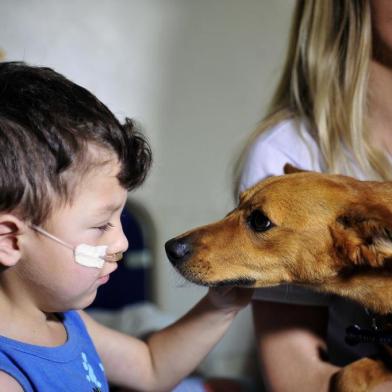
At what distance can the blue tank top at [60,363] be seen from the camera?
891 mm

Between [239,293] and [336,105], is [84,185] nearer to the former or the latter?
[239,293]

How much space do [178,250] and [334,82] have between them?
58 cm

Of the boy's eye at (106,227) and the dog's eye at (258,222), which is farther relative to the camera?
the dog's eye at (258,222)

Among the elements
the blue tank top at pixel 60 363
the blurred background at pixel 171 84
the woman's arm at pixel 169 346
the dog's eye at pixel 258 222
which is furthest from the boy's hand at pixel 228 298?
the blurred background at pixel 171 84

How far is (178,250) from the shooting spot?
1.14m

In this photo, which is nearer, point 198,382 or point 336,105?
point 336,105

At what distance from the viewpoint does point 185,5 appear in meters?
2.16

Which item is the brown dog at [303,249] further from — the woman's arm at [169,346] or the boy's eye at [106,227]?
the boy's eye at [106,227]

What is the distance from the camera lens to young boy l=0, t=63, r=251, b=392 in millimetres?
866

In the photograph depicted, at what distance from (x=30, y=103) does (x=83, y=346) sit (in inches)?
16.8

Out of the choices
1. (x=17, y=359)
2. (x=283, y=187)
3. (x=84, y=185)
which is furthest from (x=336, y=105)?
(x=17, y=359)

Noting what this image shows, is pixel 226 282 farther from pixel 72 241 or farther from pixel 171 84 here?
pixel 171 84

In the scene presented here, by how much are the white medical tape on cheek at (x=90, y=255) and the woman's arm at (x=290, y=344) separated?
1.66ft

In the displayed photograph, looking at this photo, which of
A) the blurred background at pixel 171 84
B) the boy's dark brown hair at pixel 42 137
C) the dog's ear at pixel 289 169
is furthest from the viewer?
the blurred background at pixel 171 84
